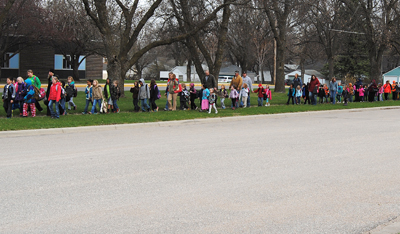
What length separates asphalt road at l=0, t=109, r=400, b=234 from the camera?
5.27m

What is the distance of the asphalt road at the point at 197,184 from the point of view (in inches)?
208

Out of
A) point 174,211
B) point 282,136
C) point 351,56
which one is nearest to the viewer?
point 174,211

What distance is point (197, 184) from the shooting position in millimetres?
6930

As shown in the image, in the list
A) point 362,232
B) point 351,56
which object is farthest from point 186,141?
point 351,56

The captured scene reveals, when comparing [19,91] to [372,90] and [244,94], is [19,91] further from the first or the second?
[372,90]

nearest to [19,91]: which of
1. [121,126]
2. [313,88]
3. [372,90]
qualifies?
[121,126]

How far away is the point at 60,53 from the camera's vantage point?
5512 cm

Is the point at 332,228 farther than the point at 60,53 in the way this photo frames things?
No

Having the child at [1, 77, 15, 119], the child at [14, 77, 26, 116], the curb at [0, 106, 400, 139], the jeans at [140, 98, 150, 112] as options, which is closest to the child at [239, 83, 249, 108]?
the curb at [0, 106, 400, 139]

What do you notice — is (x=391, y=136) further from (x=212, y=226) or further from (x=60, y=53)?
(x=60, y=53)

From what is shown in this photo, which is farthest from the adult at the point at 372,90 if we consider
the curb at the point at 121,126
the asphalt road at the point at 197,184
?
the asphalt road at the point at 197,184

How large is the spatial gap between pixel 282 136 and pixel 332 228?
740 centimetres

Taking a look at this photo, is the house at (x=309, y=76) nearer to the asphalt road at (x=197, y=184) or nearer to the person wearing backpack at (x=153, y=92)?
the person wearing backpack at (x=153, y=92)

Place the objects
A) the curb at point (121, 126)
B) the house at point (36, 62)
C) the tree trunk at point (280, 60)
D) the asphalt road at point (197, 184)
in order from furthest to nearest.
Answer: the house at point (36, 62) → the tree trunk at point (280, 60) → the curb at point (121, 126) → the asphalt road at point (197, 184)
